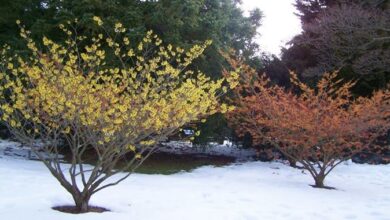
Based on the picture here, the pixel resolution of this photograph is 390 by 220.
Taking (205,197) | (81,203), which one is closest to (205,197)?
(205,197)

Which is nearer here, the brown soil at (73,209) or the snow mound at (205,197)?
the brown soil at (73,209)

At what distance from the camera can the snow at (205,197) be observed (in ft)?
16.9

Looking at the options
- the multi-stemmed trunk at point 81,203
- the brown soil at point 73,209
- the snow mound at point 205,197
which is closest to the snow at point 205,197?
the snow mound at point 205,197

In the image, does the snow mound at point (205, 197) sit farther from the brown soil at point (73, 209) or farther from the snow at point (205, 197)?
the brown soil at point (73, 209)

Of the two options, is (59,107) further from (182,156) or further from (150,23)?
(182,156)

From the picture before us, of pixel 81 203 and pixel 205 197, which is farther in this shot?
pixel 205 197

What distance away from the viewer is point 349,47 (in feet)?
34.4

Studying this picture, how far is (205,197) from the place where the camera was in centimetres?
661

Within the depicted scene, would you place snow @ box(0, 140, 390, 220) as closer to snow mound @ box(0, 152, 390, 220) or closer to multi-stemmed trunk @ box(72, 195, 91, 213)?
snow mound @ box(0, 152, 390, 220)

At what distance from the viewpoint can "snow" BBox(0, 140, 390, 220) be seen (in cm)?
515

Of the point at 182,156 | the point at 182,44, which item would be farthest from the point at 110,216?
the point at 182,156

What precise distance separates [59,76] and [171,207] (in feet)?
7.28

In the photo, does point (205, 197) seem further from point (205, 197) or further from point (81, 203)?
point (81, 203)

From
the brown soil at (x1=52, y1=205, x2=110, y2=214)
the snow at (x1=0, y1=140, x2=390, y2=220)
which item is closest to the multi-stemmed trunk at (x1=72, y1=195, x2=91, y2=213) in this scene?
the brown soil at (x1=52, y1=205, x2=110, y2=214)
